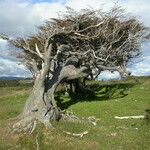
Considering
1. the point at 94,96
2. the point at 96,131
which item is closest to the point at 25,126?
the point at 96,131

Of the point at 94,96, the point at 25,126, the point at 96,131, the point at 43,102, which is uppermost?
the point at 43,102

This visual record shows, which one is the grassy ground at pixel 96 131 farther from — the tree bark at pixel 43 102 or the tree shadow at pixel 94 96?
the tree shadow at pixel 94 96

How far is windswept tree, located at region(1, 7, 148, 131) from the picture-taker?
30.4 meters

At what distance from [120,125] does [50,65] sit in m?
7.39

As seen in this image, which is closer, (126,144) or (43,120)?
(126,144)

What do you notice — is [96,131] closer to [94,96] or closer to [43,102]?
[43,102]

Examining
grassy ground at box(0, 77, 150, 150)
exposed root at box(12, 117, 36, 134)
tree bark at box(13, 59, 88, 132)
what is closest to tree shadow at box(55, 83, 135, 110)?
grassy ground at box(0, 77, 150, 150)

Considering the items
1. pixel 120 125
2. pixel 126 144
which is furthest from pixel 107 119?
pixel 126 144

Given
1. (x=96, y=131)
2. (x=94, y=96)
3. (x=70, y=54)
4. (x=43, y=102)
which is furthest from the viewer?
(x=94, y=96)

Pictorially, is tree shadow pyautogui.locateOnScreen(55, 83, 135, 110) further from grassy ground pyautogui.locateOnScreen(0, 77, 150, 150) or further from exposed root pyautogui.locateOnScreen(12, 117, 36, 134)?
exposed root pyautogui.locateOnScreen(12, 117, 36, 134)

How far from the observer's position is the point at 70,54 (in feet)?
118

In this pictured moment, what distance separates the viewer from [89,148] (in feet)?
76.0

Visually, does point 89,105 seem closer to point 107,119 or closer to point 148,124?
point 107,119

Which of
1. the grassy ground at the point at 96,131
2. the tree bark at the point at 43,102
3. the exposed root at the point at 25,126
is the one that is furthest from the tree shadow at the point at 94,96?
Result: the exposed root at the point at 25,126
